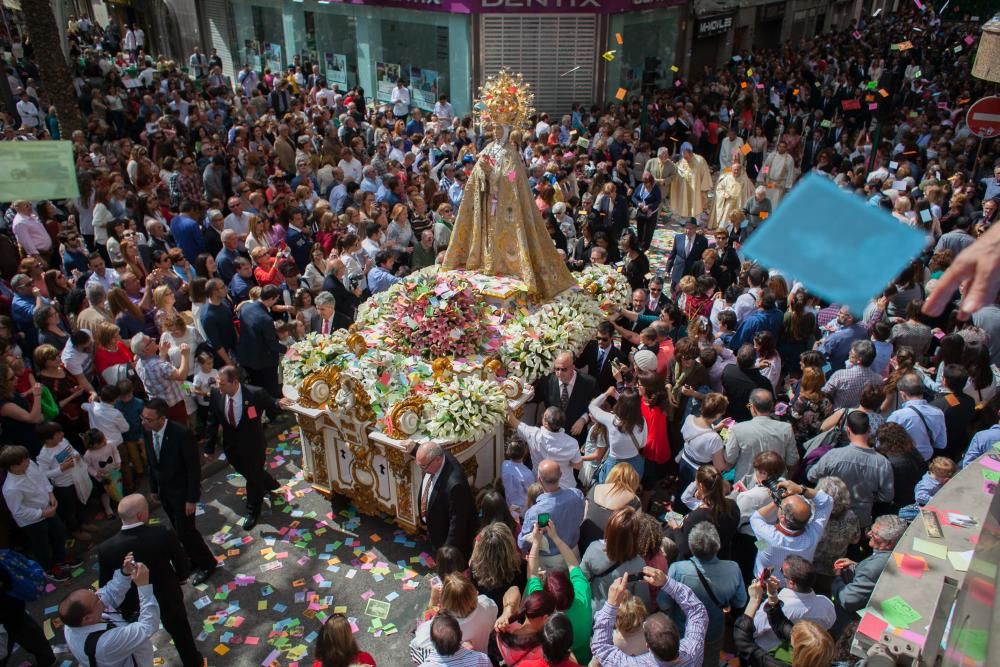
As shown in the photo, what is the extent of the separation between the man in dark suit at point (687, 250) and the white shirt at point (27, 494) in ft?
26.2

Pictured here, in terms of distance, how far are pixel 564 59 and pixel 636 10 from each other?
2.63 meters

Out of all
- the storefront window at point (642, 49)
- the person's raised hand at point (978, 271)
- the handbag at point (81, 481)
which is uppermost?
the storefront window at point (642, 49)

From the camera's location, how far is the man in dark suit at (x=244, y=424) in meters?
7.03

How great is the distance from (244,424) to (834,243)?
5908mm

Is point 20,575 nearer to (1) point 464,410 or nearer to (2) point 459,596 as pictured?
(2) point 459,596

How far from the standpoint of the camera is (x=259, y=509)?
302 inches

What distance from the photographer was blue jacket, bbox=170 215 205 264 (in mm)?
10906

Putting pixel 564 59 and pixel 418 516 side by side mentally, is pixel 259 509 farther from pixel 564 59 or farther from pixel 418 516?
pixel 564 59

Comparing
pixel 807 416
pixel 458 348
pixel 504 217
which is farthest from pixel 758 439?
pixel 504 217

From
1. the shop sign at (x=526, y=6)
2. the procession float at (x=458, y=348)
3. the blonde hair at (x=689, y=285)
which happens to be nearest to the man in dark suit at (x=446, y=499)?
the procession float at (x=458, y=348)

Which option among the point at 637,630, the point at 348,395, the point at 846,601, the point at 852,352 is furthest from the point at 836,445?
the point at 348,395

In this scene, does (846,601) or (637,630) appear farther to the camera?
(846,601)

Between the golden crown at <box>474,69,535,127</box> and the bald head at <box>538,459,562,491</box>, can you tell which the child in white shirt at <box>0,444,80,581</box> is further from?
the golden crown at <box>474,69,535,127</box>

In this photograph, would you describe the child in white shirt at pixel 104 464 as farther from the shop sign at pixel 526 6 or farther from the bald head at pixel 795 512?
the shop sign at pixel 526 6
